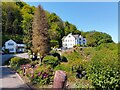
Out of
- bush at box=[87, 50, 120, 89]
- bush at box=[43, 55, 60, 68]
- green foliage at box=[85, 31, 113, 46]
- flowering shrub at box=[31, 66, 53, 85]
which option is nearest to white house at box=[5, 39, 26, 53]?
green foliage at box=[85, 31, 113, 46]

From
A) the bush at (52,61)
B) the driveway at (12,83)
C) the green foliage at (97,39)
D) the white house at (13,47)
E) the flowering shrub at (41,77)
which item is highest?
the green foliage at (97,39)

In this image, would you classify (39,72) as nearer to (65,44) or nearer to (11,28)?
(11,28)

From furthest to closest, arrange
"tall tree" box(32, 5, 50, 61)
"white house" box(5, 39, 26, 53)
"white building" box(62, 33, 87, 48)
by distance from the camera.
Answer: "white building" box(62, 33, 87, 48), "white house" box(5, 39, 26, 53), "tall tree" box(32, 5, 50, 61)

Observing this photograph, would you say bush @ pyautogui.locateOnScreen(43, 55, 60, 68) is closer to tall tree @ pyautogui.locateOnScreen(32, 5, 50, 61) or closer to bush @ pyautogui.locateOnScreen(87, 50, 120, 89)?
tall tree @ pyautogui.locateOnScreen(32, 5, 50, 61)

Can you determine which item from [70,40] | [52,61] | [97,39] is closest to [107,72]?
[52,61]

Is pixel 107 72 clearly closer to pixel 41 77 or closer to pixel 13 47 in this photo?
pixel 41 77

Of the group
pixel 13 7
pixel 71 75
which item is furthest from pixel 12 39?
pixel 71 75

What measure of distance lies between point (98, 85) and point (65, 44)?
46672 millimetres

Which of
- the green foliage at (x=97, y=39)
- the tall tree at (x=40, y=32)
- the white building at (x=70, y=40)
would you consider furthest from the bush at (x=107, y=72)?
the white building at (x=70, y=40)

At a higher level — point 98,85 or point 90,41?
point 90,41

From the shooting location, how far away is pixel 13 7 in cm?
5078

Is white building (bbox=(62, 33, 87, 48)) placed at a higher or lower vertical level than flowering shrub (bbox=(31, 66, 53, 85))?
higher

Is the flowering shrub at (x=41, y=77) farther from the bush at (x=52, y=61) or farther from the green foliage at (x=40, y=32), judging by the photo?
the green foliage at (x=40, y=32)

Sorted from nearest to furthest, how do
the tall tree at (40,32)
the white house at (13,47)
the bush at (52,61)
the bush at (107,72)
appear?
the bush at (107,72) < the bush at (52,61) < the tall tree at (40,32) < the white house at (13,47)
